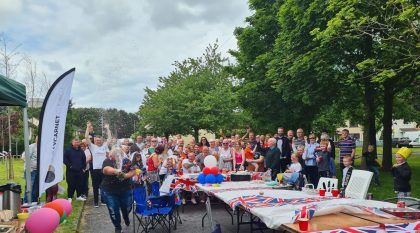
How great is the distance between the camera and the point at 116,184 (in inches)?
279

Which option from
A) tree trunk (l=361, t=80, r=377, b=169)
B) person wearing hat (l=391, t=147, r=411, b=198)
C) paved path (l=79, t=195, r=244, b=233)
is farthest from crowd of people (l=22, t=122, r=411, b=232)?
tree trunk (l=361, t=80, r=377, b=169)

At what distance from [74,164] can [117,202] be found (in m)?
3.92

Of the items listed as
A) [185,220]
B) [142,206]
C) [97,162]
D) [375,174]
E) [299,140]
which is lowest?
[185,220]

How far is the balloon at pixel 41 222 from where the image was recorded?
190 inches

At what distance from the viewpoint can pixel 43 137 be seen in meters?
5.92

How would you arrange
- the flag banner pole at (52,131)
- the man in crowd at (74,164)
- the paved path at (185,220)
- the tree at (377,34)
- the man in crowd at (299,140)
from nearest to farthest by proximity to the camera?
the flag banner pole at (52,131)
the paved path at (185,220)
the tree at (377,34)
the man in crowd at (74,164)
the man in crowd at (299,140)

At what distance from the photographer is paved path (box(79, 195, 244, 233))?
7771 mm

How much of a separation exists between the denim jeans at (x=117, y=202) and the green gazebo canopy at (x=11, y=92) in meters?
2.12

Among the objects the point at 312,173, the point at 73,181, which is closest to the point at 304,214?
the point at 312,173

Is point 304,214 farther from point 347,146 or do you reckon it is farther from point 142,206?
point 347,146

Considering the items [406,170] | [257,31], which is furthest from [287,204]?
[257,31]

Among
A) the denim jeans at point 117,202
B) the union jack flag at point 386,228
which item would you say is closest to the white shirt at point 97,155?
the denim jeans at point 117,202

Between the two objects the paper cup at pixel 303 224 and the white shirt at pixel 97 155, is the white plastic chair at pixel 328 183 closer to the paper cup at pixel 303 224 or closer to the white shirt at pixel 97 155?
the paper cup at pixel 303 224

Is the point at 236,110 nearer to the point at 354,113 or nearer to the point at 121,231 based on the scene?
the point at 354,113
